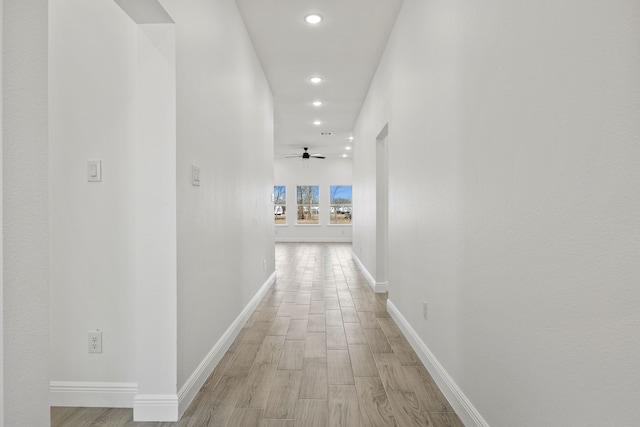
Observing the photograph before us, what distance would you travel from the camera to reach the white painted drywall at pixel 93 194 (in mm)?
2109

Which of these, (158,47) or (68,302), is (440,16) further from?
(68,302)

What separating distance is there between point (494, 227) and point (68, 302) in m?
2.28

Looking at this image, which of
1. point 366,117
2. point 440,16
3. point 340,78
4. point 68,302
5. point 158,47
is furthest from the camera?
point 366,117

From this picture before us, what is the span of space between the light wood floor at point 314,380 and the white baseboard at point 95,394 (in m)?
0.05

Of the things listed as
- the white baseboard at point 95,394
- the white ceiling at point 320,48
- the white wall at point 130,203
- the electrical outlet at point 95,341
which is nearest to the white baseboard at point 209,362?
the white wall at point 130,203

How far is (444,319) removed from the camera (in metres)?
2.28

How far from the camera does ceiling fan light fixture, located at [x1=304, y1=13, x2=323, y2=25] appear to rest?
3.56 metres

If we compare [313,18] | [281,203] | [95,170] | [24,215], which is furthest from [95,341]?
[281,203]

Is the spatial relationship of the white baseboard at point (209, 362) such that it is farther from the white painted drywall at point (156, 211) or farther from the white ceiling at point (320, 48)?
the white ceiling at point (320, 48)

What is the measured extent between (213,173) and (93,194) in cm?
77

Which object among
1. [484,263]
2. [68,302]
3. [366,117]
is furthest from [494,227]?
[366,117]

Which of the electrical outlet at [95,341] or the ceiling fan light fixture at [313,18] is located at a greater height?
the ceiling fan light fixture at [313,18]

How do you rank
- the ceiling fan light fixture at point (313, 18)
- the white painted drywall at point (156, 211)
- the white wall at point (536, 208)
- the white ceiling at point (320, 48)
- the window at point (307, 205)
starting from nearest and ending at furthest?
1. the white wall at point (536, 208)
2. the white painted drywall at point (156, 211)
3. the white ceiling at point (320, 48)
4. the ceiling fan light fixture at point (313, 18)
5. the window at point (307, 205)

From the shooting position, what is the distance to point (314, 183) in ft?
42.4
